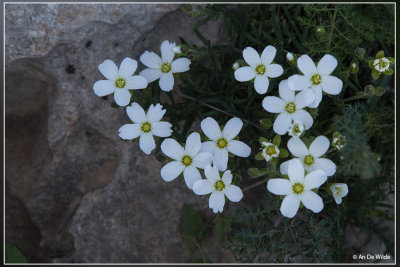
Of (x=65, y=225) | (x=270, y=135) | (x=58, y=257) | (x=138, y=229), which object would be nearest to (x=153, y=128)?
(x=270, y=135)

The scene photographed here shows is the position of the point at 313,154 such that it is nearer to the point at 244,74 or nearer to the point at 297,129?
the point at 297,129

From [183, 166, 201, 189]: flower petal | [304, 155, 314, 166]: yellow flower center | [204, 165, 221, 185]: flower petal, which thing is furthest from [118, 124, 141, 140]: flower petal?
[304, 155, 314, 166]: yellow flower center

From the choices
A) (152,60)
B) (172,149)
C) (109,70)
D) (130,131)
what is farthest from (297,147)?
(109,70)

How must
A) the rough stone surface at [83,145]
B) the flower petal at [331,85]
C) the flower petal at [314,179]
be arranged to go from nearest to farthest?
the flower petal at [314,179], the flower petal at [331,85], the rough stone surface at [83,145]

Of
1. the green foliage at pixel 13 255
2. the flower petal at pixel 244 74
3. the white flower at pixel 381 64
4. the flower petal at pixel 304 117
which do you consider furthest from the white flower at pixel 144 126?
the green foliage at pixel 13 255

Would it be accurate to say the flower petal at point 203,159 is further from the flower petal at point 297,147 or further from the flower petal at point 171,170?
the flower petal at point 297,147

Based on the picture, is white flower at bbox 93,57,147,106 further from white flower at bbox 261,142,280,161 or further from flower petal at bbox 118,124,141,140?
white flower at bbox 261,142,280,161

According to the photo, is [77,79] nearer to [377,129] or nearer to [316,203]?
[316,203]
